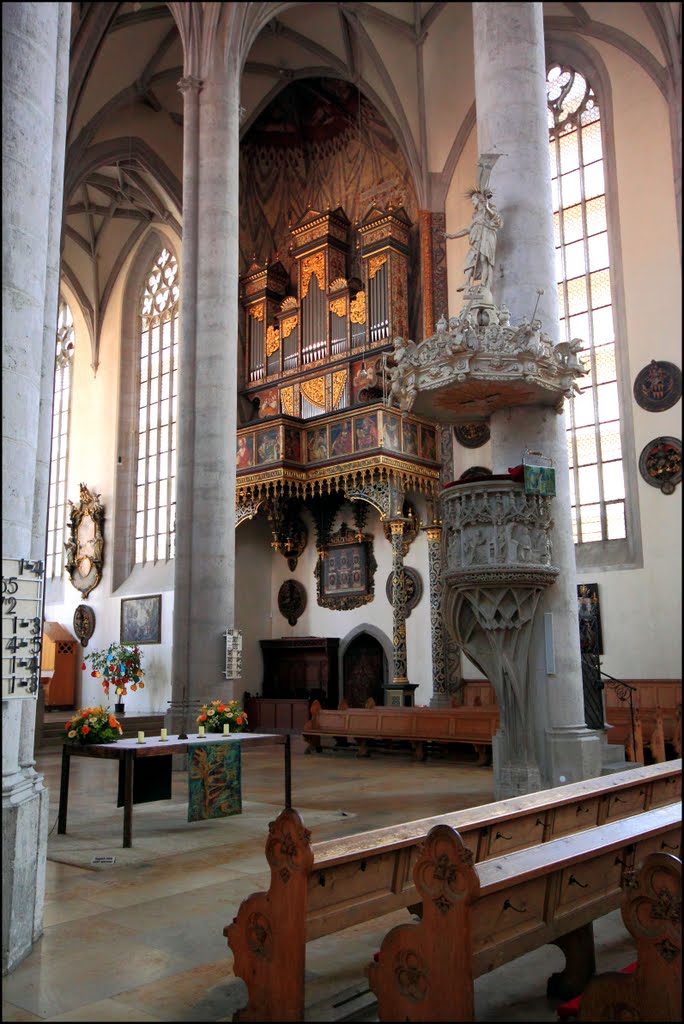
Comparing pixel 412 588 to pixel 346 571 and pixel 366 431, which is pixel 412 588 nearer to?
pixel 346 571

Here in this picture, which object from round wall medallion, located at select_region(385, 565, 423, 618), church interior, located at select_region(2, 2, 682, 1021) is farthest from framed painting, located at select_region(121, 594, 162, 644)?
round wall medallion, located at select_region(385, 565, 423, 618)

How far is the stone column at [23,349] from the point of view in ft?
13.5

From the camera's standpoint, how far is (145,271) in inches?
938

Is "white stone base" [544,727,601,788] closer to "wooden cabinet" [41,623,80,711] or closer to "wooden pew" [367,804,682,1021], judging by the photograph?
"wooden pew" [367,804,682,1021]

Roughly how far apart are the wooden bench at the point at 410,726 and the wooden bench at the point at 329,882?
712 centimetres

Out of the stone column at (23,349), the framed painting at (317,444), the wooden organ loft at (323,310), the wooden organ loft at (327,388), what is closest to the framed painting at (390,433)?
the wooden organ loft at (327,388)

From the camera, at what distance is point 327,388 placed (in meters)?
18.0

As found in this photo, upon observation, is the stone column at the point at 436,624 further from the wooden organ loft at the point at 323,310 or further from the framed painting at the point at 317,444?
the wooden organ loft at the point at 323,310

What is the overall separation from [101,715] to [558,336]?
5772 millimetres

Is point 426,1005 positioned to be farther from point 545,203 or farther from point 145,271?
point 145,271

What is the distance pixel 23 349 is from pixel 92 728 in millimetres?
4534

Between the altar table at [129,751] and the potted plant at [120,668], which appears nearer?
the altar table at [129,751]

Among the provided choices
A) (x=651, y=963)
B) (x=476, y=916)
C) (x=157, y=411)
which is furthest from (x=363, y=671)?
(x=651, y=963)

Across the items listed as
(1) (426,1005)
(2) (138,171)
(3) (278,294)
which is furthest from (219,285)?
(1) (426,1005)
